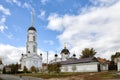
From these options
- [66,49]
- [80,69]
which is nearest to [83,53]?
[66,49]

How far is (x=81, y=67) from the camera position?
8088cm

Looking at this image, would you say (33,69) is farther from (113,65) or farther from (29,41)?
(113,65)

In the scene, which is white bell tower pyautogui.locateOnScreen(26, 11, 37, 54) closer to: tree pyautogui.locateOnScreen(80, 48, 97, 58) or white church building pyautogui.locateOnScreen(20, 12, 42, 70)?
white church building pyautogui.locateOnScreen(20, 12, 42, 70)

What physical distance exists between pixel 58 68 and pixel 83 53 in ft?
99.2

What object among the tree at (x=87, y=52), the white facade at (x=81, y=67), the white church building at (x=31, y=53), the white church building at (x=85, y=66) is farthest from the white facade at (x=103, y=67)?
the white church building at (x=31, y=53)

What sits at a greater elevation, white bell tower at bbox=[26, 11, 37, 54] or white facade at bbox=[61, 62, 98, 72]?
white bell tower at bbox=[26, 11, 37, 54]

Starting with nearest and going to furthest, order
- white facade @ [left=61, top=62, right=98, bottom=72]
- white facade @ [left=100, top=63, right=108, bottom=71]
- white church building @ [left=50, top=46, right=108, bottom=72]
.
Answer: white facade @ [left=61, top=62, right=98, bottom=72] < white church building @ [left=50, top=46, right=108, bottom=72] < white facade @ [left=100, top=63, right=108, bottom=71]

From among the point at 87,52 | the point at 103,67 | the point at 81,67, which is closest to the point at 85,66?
the point at 81,67

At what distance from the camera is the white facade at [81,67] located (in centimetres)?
7661

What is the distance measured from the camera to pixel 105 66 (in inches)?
3337

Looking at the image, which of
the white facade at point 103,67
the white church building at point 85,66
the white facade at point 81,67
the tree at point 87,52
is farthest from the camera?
the tree at point 87,52

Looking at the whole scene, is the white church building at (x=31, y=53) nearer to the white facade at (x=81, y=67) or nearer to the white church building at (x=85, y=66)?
the white church building at (x=85, y=66)

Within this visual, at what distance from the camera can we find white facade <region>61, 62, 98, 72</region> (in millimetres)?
76606

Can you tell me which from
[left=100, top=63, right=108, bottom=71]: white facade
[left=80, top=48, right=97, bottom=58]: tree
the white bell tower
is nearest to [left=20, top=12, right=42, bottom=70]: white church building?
the white bell tower
